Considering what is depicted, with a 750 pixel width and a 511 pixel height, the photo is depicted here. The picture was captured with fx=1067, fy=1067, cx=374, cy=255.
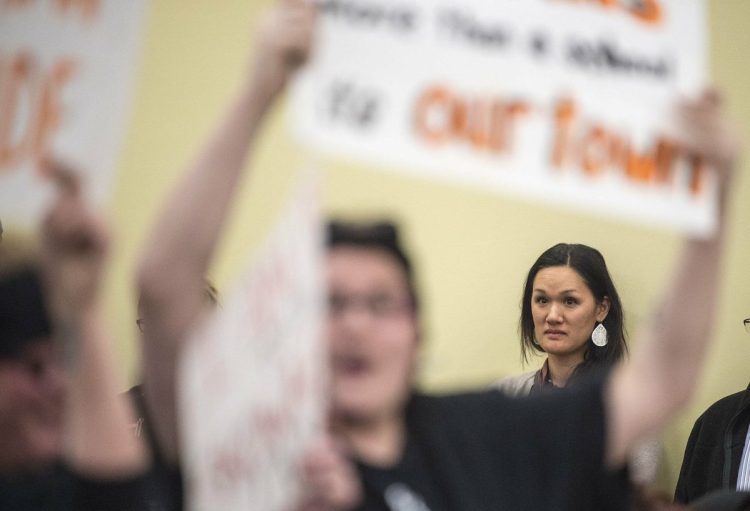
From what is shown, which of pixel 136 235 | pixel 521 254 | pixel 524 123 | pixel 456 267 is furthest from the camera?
pixel 521 254

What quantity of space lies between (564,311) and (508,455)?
4.86 ft

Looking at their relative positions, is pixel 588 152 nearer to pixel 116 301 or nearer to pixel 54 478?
pixel 54 478

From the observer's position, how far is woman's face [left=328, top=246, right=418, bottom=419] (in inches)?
38.9

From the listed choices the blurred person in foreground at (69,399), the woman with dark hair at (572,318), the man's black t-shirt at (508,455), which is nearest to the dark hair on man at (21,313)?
the blurred person in foreground at (69,399)

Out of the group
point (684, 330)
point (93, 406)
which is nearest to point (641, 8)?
point (684, 330)

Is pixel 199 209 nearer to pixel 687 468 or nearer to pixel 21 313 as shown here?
pixel 21 313

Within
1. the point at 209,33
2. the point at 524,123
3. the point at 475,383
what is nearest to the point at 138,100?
the point at 209,33

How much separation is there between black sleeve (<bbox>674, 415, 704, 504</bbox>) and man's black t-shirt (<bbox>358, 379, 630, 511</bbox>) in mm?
1692

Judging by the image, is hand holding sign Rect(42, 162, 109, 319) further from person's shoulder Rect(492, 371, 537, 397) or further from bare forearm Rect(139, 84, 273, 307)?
person's shoulder Rect(492, 371, 537, 397)

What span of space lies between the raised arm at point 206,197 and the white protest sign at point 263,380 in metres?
0.04

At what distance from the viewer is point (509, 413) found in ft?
3.64

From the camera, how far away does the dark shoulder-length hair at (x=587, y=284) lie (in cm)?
255

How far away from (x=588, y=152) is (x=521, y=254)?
151 centimetres

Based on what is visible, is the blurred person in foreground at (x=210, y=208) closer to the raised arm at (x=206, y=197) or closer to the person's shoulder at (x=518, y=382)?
the raised arm at (x=206, y=197)
